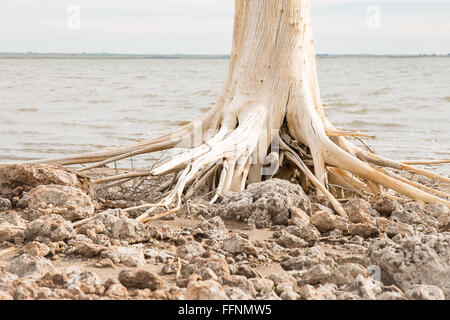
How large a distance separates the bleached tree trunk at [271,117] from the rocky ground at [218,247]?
0.46 m

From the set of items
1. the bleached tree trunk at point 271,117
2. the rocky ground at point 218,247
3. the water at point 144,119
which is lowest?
the water at point 144,119

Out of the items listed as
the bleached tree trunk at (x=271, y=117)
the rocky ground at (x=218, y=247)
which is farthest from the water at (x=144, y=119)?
the rocky ground at (x=218, y=247)

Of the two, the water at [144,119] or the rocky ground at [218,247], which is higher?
the rocky ground at [218,247]

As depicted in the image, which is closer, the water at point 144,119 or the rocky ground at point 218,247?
the rocky ground at point 218,247

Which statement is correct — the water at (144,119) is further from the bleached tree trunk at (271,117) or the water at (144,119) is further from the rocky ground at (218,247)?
the rocky ground at (218,247)

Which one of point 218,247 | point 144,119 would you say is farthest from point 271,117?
point 144,119

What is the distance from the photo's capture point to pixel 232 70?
5.92 m

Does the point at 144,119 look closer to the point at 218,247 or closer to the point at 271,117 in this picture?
the point at 271,117

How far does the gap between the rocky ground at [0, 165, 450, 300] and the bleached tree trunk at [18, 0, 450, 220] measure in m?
0.46

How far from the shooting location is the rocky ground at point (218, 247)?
2.93 meters

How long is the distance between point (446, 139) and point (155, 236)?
7.99 m

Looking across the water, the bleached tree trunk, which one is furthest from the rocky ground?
the water

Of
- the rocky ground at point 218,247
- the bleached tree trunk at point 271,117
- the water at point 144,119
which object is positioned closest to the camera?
the rocky ground at point 218,247
